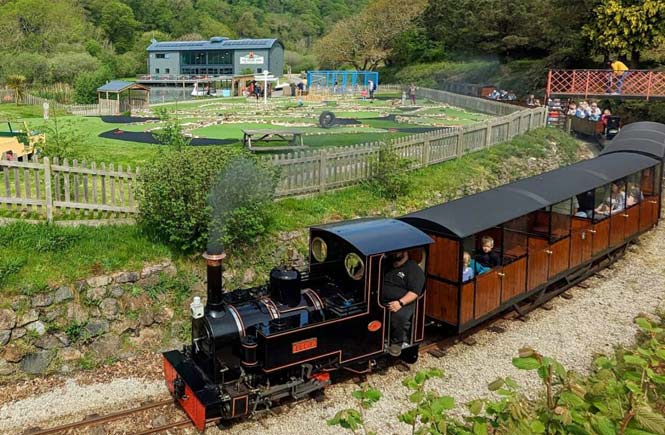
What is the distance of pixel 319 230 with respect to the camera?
858cm

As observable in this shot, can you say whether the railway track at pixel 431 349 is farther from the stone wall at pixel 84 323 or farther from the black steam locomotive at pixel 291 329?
the stone wall at pixel 84 323

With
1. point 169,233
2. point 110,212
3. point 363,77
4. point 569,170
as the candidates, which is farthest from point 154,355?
point 363,77

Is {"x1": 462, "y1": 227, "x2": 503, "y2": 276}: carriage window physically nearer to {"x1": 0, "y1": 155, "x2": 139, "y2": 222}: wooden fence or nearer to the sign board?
{"x1": 0, "y1": 155, "x2": 139, "y2": 222}: wooden fence

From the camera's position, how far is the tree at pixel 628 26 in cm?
3048

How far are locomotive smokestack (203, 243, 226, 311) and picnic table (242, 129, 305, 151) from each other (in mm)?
10486

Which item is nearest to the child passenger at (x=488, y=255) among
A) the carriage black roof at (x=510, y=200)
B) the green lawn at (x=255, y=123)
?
the carriage black roof at (x=510, y=200)

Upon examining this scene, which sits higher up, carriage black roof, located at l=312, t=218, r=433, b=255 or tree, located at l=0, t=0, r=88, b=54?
tree, located at l=0, t=0, r=88, b=54

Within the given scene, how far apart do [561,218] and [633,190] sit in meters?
3.97

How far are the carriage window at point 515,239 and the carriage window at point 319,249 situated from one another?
10.9ft

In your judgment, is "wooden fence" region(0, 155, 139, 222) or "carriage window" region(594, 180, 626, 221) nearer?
"wooden fence" region(0, 155, 139, 222)

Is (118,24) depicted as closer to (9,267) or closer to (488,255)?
(9,267)

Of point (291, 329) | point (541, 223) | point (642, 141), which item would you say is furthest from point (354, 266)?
point (642, 141)

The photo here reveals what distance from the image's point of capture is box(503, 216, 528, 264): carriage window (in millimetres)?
10242

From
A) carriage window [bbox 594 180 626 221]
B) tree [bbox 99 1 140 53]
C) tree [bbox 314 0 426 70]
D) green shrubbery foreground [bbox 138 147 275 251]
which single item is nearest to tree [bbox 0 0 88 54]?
tree [bbox 99 1 140 53]
